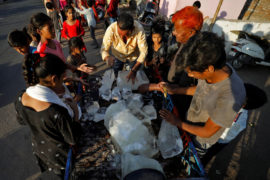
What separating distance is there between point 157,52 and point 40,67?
2.17 metres

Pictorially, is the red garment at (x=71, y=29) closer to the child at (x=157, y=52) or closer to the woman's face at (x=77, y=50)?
the woman's face at (x=77, y=50)

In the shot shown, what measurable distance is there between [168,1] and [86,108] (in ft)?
27.7

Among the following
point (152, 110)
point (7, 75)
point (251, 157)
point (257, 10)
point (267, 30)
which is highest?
point (257, 10)

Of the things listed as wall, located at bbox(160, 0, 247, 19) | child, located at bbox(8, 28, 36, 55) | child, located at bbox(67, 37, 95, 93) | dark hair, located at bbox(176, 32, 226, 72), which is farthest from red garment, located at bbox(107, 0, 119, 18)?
dark hair, located at bbox(176, 32, 226, 72)

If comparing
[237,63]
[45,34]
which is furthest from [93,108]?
[237,63]

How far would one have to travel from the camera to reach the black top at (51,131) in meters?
1.09

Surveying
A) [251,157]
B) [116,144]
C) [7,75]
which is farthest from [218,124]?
[7,75]

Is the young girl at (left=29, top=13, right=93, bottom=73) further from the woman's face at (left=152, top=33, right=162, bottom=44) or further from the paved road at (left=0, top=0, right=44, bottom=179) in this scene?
the paved road at (left=0, top=0, right=44, bottom=179)

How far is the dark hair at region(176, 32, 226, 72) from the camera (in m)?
1.05

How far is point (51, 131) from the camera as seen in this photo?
1217 millimetres

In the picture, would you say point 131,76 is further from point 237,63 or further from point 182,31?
point 237,63

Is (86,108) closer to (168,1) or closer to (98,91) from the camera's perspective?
(98,91)

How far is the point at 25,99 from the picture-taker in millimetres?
1102

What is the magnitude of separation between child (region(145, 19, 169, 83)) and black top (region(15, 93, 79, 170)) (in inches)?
69.2
